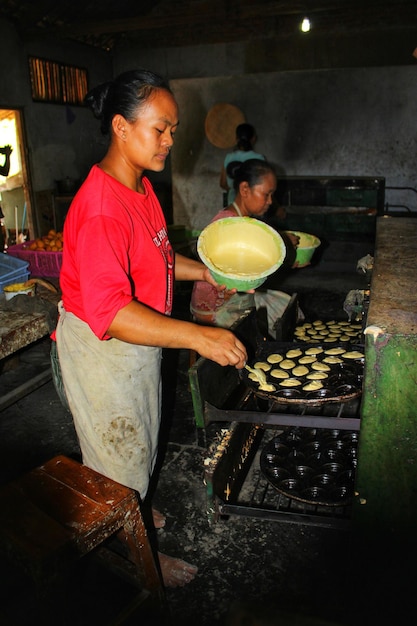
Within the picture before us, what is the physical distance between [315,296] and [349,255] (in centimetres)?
67

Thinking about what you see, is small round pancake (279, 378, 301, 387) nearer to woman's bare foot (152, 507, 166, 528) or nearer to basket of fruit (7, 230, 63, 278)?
woman's bare foot (152, 507, 166, 528)

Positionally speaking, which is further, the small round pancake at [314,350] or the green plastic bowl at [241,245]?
the small round pancake at [314,350]

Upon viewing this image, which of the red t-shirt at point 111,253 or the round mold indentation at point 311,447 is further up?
the red t-shirt at point 111,253

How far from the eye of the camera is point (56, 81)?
9.56 m

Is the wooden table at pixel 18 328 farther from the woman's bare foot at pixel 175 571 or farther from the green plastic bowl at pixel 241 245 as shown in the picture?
the woman's bare foot at pixel 175 571

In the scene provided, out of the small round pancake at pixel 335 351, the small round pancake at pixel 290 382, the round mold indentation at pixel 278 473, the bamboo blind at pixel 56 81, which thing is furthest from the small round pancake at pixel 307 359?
the bamboo blind at pixel 56 81

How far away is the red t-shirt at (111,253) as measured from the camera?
160 cm

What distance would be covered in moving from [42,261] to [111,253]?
7.79ft

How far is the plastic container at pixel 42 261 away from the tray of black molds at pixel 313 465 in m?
2.14

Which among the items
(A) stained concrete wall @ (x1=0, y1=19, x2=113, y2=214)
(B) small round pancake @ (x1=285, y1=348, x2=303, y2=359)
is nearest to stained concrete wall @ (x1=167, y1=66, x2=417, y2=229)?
(A) stained concrete wall @ (x1=0, y1=19, x2=113, y2=214)

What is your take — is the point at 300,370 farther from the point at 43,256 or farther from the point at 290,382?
the point at 43,256

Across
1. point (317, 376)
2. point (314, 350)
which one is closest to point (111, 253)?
point (317, 376)

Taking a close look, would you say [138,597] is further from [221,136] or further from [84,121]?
[84,121]

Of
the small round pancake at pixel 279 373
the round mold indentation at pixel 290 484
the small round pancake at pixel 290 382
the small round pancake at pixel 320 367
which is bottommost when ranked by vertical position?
the round mold indentation at pixel 290 484
